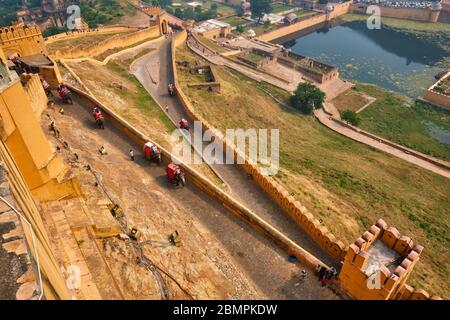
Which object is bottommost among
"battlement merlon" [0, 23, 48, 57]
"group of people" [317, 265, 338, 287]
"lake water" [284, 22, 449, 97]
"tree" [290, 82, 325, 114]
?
"lake water" [284, 22, 449, 97]

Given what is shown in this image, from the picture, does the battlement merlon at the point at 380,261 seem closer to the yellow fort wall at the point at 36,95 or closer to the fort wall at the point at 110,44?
Answer: the yellow fort wall at the point at 36,95

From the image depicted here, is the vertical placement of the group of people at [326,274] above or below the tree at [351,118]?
above

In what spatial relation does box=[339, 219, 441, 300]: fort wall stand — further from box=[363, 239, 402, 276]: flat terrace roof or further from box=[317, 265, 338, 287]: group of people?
box=[317, 265, 338, 287]: group of people

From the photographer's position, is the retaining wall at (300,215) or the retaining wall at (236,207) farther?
the retaining wall at (300,215)

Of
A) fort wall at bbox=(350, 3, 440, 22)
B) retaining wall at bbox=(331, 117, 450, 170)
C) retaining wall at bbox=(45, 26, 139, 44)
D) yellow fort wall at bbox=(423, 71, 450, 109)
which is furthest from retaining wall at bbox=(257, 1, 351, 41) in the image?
retaining wall at bbox=(331, 117, 450, 170)

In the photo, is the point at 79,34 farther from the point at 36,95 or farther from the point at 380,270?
the point at 380,270

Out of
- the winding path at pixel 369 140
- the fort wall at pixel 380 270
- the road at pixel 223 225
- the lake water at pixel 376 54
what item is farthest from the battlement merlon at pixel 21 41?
the lake water at pixel 376 54
